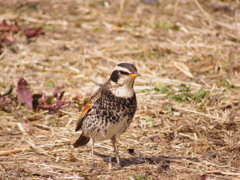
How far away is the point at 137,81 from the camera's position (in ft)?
31.1

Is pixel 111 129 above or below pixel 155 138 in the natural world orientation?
above

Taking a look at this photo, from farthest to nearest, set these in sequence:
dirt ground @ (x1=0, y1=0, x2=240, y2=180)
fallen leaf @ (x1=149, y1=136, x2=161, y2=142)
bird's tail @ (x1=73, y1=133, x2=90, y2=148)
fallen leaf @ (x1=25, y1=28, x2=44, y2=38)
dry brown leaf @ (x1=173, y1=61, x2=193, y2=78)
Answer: fallen leaf @ (x1=25, y1=28, x2=44, y2=38) → dry brown leaf @ (x1=173, y1=61, x2=193, y2=78) → fallen leaf @ (x1=149, y1=136, x2=161, y2=142) → bird's tail @ (x1=73, y1=133, x2=90, y2=148) → dirt ground @ (x1=0, y1=0, x2=240, y2=180)

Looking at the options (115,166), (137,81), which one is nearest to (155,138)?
(115,166)

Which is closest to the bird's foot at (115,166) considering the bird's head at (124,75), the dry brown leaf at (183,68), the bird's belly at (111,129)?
the bird's belly at (111,129)

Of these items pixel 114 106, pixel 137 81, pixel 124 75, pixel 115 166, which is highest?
pixel 124 75

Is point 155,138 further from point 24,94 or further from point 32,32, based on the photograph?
point 32,32

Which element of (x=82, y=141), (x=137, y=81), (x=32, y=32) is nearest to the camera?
(x=82, y=141)

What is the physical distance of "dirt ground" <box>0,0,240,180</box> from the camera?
6199 mm

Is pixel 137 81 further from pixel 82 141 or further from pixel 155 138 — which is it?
pixel 82 141

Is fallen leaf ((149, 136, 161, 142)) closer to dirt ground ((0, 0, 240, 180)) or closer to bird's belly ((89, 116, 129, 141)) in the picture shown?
dirt ground ((0, 0, 240, 180))

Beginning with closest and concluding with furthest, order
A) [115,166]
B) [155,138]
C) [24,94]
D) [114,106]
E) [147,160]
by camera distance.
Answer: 1. [114,106]
2. [115,166]
3. [147,160]
4. [155,138]
5. [24,94]

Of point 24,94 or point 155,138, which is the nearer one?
point 155,138

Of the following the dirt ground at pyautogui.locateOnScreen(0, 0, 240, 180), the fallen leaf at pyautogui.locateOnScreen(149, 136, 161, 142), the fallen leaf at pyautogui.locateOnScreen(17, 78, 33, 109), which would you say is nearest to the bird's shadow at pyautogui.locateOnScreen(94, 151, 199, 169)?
the dirt ground at pyautogui.locateOnScreen(0, 0, 240, 180)

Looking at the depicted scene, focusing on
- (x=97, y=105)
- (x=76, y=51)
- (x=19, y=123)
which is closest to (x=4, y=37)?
(x=76, y=51)
